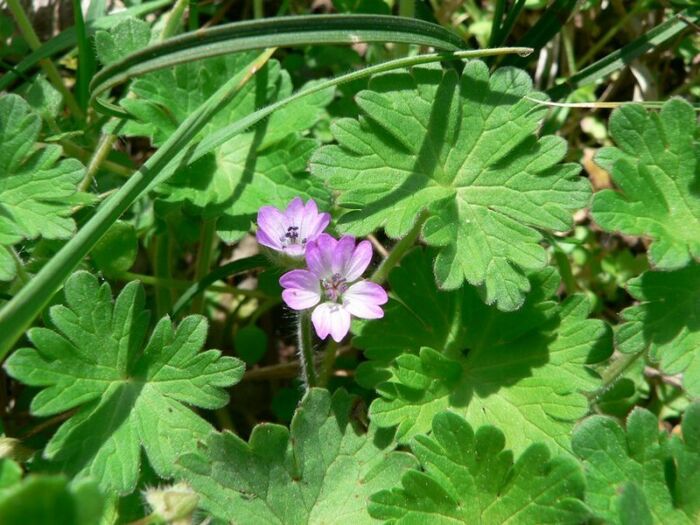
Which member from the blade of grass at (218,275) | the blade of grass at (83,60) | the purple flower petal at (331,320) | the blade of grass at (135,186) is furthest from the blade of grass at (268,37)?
the purple flower petal at (331,320)

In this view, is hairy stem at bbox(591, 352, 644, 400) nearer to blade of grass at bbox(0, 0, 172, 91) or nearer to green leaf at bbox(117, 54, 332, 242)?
green leaf at bbox(117, 54, 332, 242)

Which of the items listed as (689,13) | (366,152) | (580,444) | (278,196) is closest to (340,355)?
(278,196)

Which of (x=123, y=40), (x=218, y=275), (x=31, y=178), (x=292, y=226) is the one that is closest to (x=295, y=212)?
(x=292, y=226)

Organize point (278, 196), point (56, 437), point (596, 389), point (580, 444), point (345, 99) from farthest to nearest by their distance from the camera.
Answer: point (345, 99), point (278, 196), point (596, 389), point (56, 437), point (580, 444)

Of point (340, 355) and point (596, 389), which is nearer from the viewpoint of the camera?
point (596, 389)

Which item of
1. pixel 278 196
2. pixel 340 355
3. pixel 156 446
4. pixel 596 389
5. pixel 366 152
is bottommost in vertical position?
pixel 340 355

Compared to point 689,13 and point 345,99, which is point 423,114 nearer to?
point 345,99
